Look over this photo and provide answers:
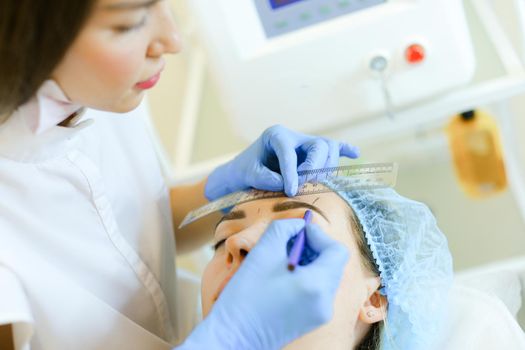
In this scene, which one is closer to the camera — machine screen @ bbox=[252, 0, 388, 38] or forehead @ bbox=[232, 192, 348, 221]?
forehead @ bbox=[232, 192, 348, 221]

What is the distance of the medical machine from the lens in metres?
1.35

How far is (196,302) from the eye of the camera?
148 cm

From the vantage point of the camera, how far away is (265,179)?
1142mm

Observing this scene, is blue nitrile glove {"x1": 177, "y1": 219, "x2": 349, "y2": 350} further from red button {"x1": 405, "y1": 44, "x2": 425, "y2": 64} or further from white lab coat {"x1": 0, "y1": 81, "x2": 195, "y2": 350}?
red button {"x1": 405, "y1": 44, "x2": 425, "y2": 64}

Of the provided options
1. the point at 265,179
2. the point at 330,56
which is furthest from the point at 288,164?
the point at 330,56

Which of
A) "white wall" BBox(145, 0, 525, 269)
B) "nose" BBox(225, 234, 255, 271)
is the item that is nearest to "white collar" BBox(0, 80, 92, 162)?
"nose" BBox(225, 234, 255, 271)

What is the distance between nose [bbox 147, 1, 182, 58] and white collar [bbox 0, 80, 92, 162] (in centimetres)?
15

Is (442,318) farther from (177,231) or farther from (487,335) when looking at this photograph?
(177,231)

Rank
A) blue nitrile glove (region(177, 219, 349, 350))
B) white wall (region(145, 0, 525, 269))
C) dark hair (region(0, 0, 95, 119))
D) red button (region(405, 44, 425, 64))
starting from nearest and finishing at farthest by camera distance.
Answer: dark hair (region(0, 0, 95, 119))
blue nitrile glove (region(177, 219, 349, 350))
red button (region(405, 44, 425, 64))
white wall (region(145, 0, 525, 269))

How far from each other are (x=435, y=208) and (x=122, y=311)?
4.62 ft

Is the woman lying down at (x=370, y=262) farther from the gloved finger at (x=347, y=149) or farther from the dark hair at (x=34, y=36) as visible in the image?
the dark hair at (x=34, y=36)

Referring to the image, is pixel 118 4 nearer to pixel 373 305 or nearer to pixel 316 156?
pixel 316 156

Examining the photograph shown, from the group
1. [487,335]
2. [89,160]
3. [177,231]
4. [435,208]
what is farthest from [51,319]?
[435,208]

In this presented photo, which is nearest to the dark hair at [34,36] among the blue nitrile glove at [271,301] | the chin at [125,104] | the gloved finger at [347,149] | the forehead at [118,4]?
the forehead at [118,4]
